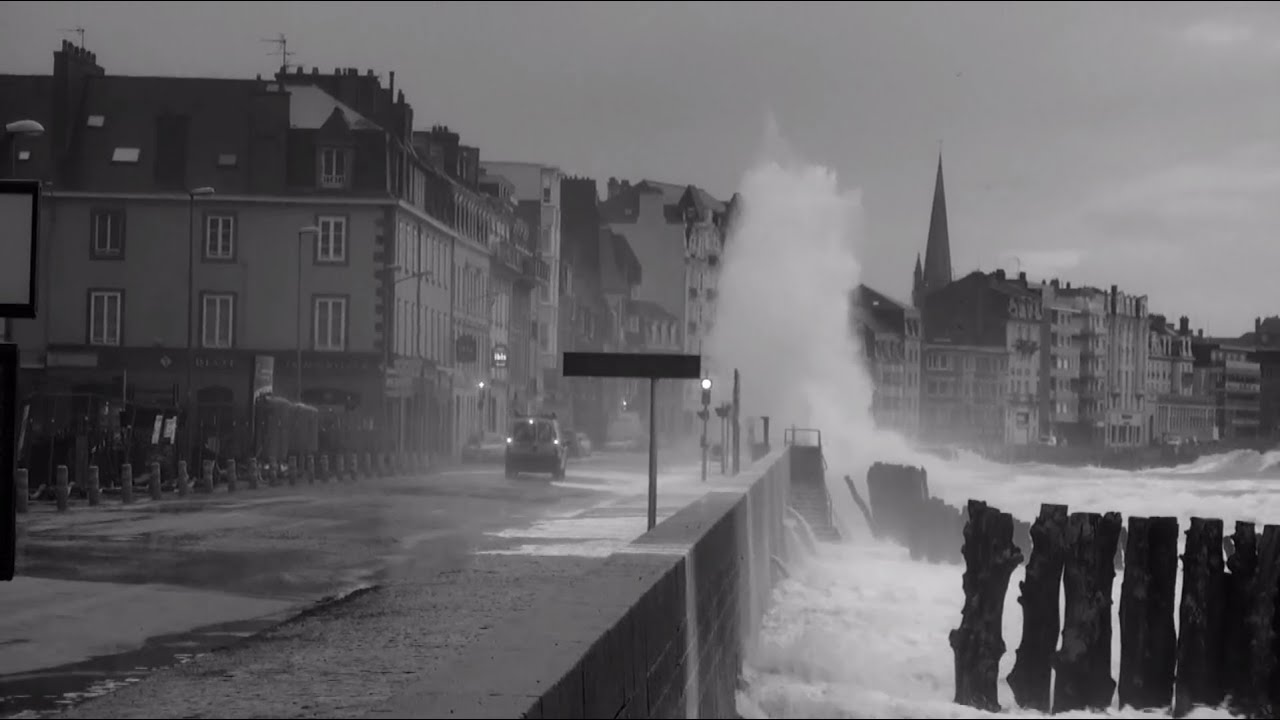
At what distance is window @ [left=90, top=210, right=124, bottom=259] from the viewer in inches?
3105

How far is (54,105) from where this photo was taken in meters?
78.0

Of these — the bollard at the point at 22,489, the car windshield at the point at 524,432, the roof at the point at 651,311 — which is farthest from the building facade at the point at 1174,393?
the bollard at the point at 22,489

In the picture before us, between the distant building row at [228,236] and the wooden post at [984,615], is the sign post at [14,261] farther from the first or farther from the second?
the distant building row at [228,236]

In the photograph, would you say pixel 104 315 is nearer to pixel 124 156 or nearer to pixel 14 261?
pixel 124 156

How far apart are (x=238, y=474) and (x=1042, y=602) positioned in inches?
1306

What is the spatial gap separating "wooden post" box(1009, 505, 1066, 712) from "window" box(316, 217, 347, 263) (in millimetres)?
61586

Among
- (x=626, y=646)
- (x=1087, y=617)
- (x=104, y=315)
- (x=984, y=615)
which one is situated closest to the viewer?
(x=626, y=646)

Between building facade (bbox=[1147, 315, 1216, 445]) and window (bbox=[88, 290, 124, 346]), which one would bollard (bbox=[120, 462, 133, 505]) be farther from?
building facade (bbox=[1147, 315, 1216, 445])

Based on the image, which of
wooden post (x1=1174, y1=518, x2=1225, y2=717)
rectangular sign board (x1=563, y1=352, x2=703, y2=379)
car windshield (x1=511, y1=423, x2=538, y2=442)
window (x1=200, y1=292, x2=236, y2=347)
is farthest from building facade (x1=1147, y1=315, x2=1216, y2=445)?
rectangular sign board (x1=563, y1=352, x2=703, y2=379)

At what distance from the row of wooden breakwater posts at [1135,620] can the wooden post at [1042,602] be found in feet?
0.05

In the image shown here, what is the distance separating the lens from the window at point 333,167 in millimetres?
81250

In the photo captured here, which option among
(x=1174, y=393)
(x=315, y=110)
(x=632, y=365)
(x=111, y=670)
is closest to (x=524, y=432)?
(x=315, y=110)

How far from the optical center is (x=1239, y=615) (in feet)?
68.0

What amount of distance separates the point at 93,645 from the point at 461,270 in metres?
87.0
